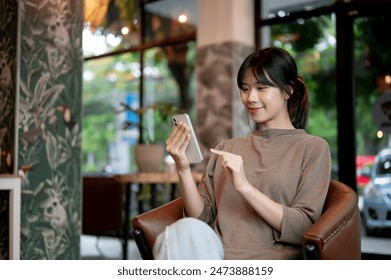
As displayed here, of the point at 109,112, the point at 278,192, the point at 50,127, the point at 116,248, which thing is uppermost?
the point at 109,112

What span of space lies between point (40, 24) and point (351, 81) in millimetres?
2640

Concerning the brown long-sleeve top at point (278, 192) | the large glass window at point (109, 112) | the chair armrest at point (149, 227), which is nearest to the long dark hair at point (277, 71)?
the brown long-sleeve top at point (278, 192)

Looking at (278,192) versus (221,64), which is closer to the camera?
(278,192)

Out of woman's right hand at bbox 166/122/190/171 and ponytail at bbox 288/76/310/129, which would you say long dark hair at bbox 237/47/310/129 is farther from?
woman's right hand at bbox 166/122/190/171

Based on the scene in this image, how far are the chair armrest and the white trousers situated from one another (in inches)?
18.2

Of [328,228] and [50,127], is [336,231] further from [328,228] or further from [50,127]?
[50,127]

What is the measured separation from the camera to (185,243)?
137 centimetres

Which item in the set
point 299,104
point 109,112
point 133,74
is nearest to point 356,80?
point 133,74

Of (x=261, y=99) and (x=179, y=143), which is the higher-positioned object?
(x=261, y=99)

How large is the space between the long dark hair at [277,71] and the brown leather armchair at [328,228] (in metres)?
0.35

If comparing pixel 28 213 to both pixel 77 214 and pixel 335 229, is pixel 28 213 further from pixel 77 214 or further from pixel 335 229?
pixel 335 229

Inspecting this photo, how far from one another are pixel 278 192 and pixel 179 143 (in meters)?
0.34
